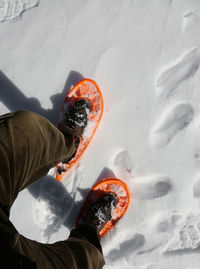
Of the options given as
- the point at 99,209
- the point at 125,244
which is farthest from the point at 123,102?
the point at 125,244

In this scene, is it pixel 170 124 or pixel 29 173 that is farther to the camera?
pixel 170 124

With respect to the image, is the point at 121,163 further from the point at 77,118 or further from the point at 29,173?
the point at 29,173

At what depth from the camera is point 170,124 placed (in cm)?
158

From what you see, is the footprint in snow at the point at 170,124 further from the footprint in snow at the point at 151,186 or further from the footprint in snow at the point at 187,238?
the footprint in snow at the point at 187,238

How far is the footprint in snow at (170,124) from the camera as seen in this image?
1563mm

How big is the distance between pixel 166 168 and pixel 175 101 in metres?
0.42

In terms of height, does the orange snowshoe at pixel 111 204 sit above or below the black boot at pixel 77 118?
below

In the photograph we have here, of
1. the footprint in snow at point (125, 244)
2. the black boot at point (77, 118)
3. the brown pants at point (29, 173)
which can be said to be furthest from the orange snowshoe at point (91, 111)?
the footprint in snow at point (125, 244)

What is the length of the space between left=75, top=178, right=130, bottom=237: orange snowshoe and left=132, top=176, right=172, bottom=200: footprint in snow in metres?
0.08

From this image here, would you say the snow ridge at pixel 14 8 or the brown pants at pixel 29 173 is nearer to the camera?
the brown pants at pixel 29 173

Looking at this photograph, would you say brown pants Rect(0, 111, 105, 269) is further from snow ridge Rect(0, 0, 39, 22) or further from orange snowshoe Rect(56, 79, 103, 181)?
snow ridge Rect(0, 0, 39, 22)

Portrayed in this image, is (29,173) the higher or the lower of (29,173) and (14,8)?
the lower

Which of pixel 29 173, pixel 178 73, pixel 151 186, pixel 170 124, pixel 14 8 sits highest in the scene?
pixel 14 8

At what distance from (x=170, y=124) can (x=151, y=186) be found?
1.35 feet
